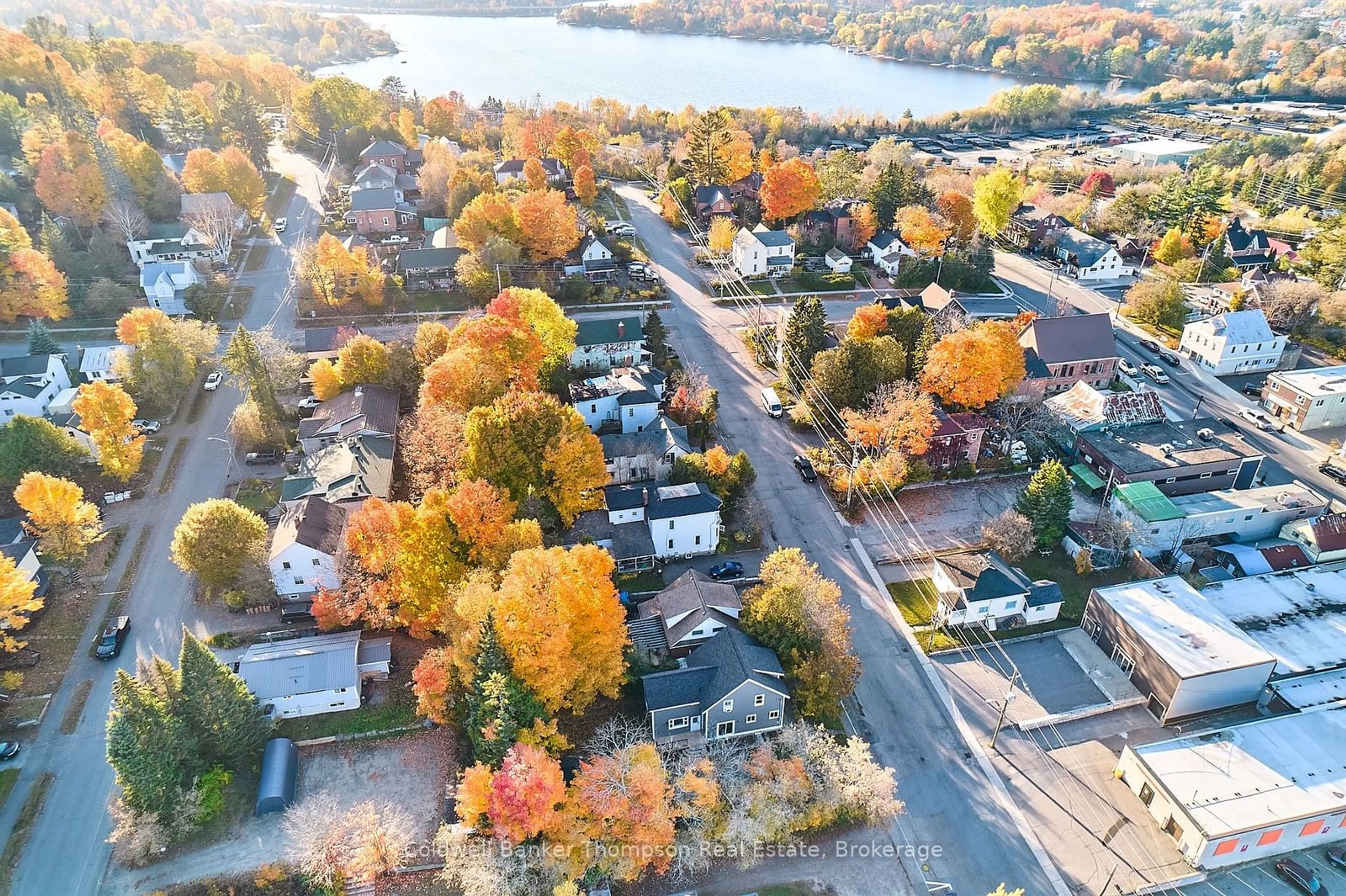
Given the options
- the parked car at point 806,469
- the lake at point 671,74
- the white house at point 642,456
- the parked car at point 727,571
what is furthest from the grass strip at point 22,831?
the lake at point 671,74

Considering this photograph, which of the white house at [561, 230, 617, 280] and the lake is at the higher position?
the lake

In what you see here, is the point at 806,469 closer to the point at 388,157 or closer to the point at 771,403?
the point at 771,403

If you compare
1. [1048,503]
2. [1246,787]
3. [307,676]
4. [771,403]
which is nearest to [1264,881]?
[1246,787]

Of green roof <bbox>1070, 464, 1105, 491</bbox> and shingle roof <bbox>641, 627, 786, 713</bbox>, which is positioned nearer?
shingle roof <bbox>641, 627, 786, 713</bbox>

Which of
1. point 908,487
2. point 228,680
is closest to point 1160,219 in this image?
point 908,487

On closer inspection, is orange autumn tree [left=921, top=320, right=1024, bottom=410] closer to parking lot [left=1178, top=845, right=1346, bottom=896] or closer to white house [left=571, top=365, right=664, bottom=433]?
white house [left=571, top=365, right=664, bottom=433]

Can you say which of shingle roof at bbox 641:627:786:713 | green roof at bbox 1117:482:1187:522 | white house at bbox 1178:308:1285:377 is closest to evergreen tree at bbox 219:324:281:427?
shingle roof at bbox 641:627:786:713

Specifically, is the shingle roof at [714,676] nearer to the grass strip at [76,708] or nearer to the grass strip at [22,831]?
the grass strip at [22,831]

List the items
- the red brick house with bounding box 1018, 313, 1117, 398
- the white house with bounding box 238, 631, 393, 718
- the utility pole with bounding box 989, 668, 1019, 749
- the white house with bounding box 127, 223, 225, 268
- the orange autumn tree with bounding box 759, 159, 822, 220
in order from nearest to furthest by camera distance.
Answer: the utility pole with bounding box 989, 668, 1019, 749, the white house with bounding box 238, 631, 393, 718, the red brick house with bounding box 1018, 313, 1117, 398, the white house with bounding box 127, 223, 225, 268, the orange autumn tree with bounding box 759, 159, 822, 220
